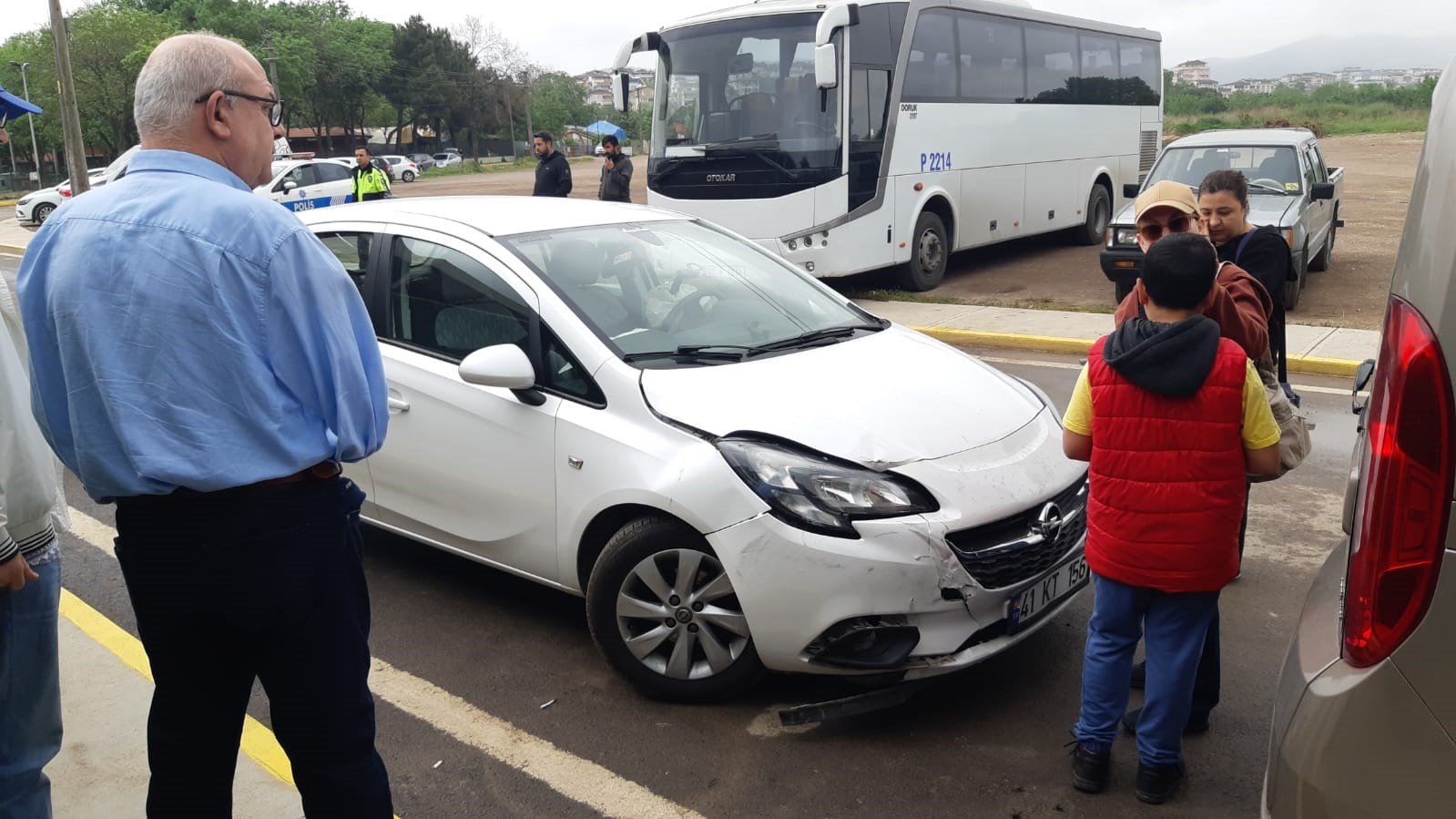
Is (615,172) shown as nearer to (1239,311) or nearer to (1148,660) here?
(1239,311)

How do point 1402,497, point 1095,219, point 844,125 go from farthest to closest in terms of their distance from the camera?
point 1095,219, point 844,125, point 1402,497

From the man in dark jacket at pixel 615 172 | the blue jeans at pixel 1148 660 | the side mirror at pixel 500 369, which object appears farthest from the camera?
the man in dark jacket at pixel 615 172

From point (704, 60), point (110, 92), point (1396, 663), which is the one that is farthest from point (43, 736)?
point (110, 92)

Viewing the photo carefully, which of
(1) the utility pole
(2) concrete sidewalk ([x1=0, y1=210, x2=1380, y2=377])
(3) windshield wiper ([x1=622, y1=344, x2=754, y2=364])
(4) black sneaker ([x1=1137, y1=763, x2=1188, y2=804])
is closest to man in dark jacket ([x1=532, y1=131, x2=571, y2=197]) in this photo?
(2) concrete sidewalk ([x1=0, y1=210, x2=1380, y2=377])

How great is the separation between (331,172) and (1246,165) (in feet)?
60.1

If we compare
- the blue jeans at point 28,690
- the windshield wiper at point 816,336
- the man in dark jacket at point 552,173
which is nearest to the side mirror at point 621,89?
the man in dark jacket at point 552,173

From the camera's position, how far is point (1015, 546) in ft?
11.4

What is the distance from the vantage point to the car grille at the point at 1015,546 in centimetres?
A: 339

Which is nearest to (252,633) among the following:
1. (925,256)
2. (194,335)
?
(194,335)

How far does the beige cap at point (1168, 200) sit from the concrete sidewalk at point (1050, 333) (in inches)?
224

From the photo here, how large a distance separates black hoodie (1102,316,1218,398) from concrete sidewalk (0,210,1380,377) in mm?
6309

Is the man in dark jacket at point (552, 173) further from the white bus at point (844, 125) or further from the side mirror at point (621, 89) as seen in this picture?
the white bus at point (844, 125)

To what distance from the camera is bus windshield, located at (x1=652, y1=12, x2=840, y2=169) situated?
11945mm

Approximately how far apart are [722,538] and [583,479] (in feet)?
1.89
